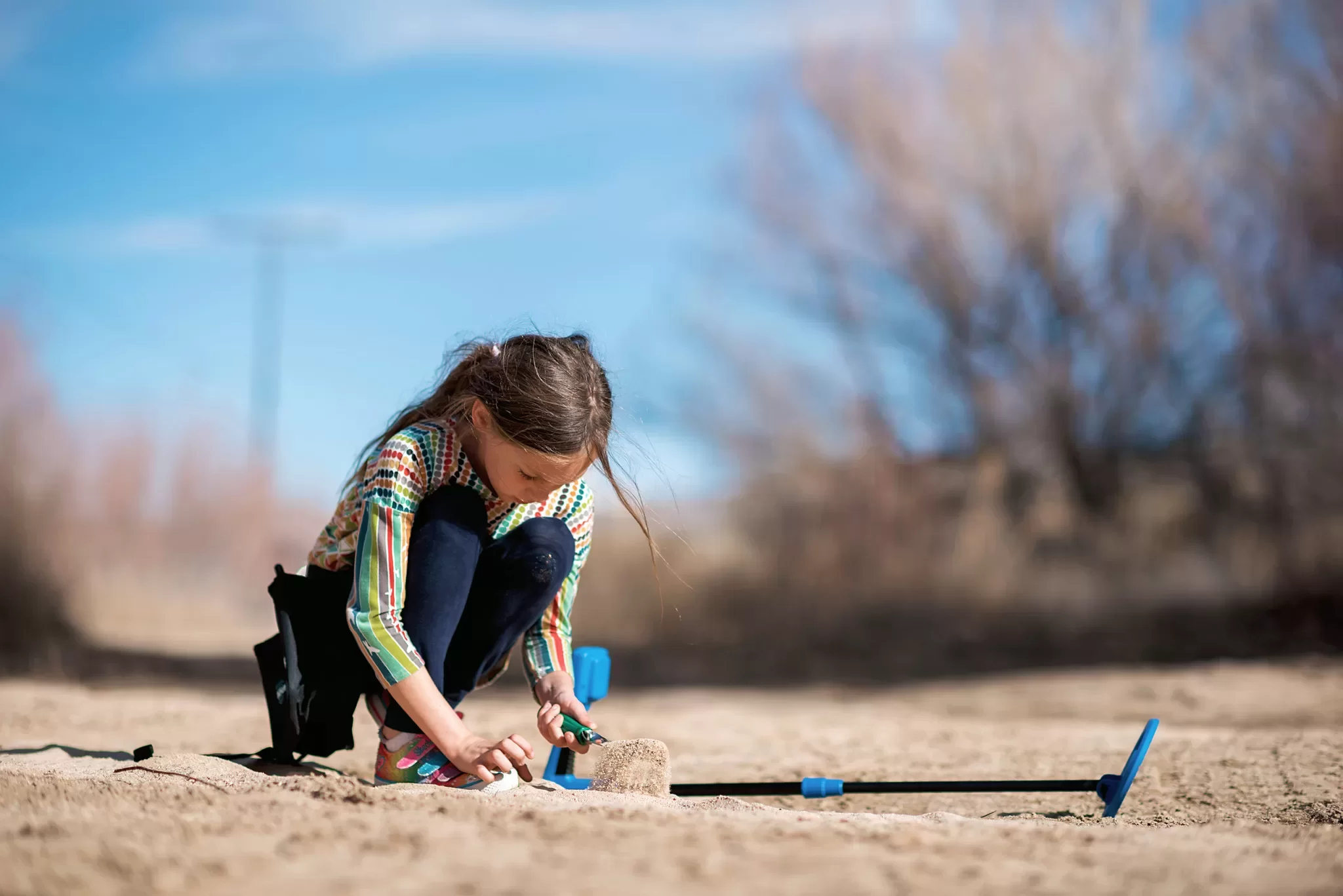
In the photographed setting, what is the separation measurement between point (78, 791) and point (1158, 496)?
697 centimetres

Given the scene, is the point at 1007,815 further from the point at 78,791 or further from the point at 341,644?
the point at 78,791

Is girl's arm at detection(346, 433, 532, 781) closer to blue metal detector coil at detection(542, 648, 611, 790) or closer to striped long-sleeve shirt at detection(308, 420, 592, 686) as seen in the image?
striped long-sleeve shirt at detection(308, 420, 592, 686)

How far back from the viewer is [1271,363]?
7059 mm

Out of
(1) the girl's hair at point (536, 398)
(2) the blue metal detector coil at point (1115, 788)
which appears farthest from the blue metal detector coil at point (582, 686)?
(2) the blue metal detector coil at point (1115, 788)

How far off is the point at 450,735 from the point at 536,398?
576mm

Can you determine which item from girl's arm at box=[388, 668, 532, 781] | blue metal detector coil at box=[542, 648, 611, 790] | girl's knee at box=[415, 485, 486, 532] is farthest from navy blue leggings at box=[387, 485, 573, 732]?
blue metal detector coil at box=[542, 648, 611, 790]

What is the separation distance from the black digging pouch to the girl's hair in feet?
0.87

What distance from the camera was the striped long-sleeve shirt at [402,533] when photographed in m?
1.91

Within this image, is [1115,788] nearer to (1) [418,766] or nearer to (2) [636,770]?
(2) [636,770]

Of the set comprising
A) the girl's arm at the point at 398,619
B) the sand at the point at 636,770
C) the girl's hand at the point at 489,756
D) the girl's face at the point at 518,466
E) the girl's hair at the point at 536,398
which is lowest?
the sand at the point at 636,770

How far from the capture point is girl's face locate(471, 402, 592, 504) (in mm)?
2004

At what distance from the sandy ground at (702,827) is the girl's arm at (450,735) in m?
0.08

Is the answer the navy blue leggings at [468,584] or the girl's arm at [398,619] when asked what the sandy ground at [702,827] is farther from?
the navy blue leggings at [468,584]

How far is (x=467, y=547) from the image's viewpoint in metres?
2.03
